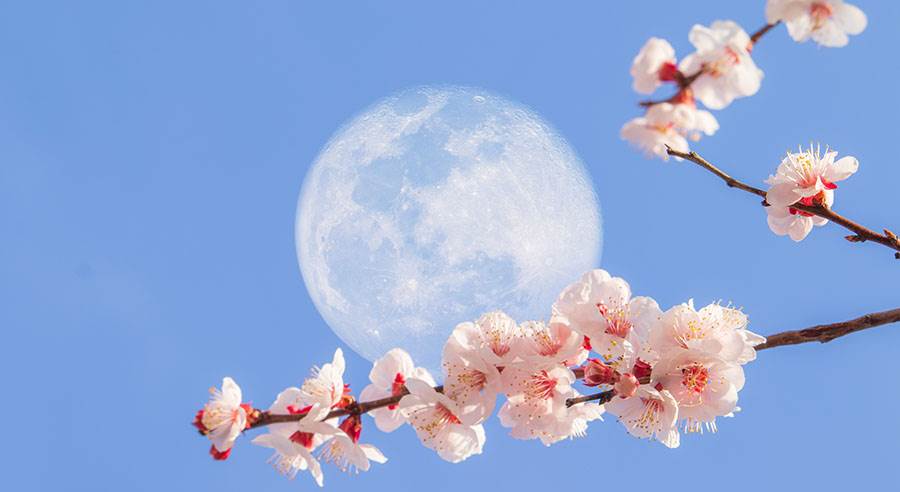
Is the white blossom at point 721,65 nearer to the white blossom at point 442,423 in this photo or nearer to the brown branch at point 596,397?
the brown branch at point 596,397

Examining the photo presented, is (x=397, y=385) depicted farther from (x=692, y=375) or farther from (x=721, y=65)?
(x=721, y=65)

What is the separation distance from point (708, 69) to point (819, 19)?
1.19 ft

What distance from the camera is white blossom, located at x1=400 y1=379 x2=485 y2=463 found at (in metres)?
3.02

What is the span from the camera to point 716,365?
2.98m

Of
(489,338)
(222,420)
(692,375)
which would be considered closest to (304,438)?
(222,420)

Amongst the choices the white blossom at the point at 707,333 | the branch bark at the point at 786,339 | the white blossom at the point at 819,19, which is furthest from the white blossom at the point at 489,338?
the white blossom at the point at 819,19

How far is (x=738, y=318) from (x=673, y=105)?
1126 mm

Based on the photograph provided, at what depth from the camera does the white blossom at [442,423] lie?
3021mm

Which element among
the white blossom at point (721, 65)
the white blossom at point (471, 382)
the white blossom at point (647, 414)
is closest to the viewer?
the white blossom at point (721, 65)

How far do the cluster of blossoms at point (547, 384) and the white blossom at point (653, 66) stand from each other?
1.01 metres

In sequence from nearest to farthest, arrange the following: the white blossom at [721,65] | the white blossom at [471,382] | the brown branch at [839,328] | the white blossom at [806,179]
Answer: the white blossom at [721,65], the brown branch at [839,328], the white blossom at [471,382], the white blossom at [806,179]

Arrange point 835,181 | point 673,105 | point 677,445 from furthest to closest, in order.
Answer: point 835,181, point 677,445, point 673,105

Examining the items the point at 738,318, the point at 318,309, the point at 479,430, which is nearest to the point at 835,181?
the point at 738,318

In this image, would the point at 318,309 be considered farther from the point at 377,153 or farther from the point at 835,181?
the point at 835,181
